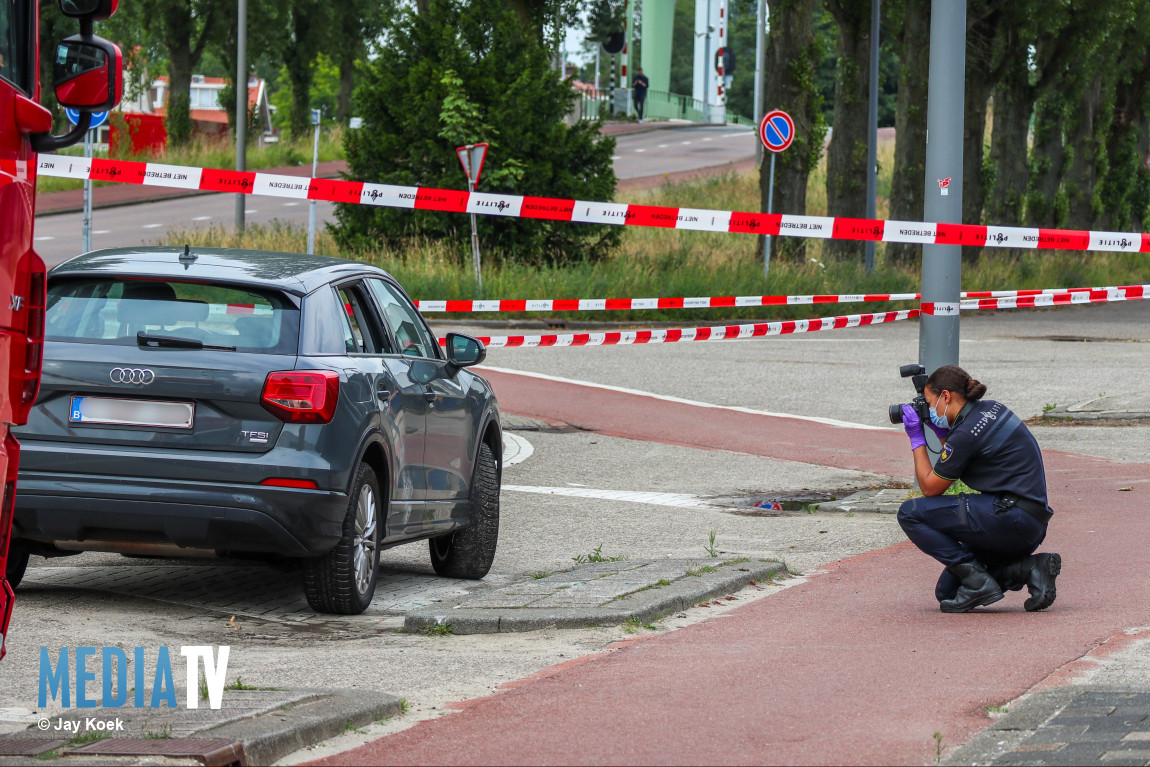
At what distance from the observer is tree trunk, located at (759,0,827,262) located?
2981 cm

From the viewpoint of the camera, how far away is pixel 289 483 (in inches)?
271

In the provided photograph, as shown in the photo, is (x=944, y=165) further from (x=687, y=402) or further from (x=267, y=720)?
(x=267, y=720)

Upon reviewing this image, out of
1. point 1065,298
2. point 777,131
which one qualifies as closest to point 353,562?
point 1065,298

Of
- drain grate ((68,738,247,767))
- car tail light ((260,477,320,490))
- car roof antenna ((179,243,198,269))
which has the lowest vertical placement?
drain grate ((68,738,247,767))

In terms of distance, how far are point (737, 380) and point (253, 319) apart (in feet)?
40.5

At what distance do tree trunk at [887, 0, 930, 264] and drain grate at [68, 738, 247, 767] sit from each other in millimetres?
26287

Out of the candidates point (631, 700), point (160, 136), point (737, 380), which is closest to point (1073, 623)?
point (631, 700)

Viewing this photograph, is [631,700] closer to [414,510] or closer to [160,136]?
[414,510]

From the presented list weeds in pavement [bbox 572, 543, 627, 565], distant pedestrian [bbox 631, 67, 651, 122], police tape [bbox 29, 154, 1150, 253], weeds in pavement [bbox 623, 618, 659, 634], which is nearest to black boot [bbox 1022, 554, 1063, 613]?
weeds in pavement [bbox 623, 618, 659, 634]

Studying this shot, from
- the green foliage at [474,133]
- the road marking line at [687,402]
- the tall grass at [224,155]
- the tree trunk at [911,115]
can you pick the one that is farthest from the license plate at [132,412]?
the tall grass at [224,155]

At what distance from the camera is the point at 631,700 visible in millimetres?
5719

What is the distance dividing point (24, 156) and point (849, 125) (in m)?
28.2

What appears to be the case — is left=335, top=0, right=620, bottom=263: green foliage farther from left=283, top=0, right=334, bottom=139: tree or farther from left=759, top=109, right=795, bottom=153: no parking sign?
left=283, top=0, right=334, bottom=139: tree

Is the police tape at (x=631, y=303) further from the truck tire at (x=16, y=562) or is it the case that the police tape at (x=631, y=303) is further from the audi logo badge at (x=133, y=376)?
the audi logo badge at (x=133, y=376)
